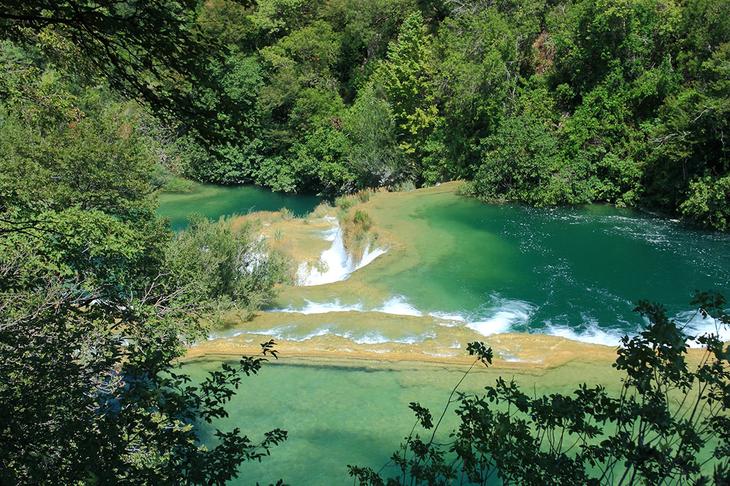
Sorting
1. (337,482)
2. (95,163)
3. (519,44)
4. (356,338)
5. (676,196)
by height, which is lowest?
(337,482)

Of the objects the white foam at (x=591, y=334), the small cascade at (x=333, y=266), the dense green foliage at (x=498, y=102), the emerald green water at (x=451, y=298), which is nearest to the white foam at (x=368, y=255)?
the small cascade at (x=333, y=266)

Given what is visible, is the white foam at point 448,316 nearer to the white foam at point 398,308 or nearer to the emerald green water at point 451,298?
the emerald green water at point 451,298

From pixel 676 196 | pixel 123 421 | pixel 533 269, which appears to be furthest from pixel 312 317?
pixel 676 196

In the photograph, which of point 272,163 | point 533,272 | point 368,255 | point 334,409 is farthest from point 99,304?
point 272,163

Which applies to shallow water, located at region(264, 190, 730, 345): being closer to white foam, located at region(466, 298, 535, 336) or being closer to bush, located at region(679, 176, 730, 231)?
white foam, located at region(466, 298, 535, 336)

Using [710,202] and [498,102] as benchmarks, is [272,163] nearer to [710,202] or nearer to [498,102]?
[498,102]

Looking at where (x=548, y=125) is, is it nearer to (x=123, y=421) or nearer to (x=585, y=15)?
(x=585, y=15)
